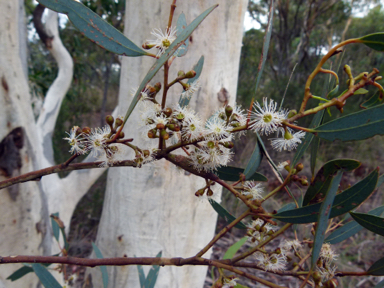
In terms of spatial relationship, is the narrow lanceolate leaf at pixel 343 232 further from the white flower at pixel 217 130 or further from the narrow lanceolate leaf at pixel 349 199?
the white flower at pixel 217 130

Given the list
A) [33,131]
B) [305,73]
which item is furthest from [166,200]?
[305,73]

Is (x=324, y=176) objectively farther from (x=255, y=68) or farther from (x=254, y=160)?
(x=255, y=68)

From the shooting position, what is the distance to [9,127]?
94cm

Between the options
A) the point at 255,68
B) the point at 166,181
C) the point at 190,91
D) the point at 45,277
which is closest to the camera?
the point at 190,91

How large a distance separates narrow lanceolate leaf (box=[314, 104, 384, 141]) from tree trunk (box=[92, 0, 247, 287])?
2.09 feet

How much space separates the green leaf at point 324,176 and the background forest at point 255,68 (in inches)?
47.4

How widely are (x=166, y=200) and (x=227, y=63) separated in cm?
56

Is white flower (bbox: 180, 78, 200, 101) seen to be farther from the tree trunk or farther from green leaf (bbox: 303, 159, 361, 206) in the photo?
the tree trunk

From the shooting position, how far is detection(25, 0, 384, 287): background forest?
8.45 ft

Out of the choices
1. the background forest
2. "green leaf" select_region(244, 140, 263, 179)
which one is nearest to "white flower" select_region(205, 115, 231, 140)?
"green leaf" select_region(244, 140, 263, 179)

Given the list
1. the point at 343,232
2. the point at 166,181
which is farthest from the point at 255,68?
the point at 343,232

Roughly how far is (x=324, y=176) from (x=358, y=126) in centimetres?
7

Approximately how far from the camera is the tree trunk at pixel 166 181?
34.7 inches

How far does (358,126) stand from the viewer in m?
0.25
